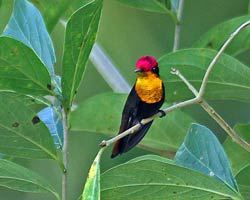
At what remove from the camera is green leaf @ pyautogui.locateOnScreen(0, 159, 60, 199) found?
1.10m

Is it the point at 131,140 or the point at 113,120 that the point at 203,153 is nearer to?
the point at 131,140

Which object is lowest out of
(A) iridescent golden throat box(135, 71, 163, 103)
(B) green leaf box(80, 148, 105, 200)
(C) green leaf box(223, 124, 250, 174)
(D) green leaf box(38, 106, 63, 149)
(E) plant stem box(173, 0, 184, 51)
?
(C) green leaf box(223, 124, 250, 174)

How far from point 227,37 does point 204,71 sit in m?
0.22

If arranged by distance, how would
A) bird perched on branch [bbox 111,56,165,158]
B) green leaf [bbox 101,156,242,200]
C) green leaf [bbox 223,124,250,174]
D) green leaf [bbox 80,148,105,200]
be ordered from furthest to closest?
green leaf [bbox 223,124,250,174]
bird perched on branch [bbox 111,56,165,158]
green leaf [bbox 101,156,242,200]
green leaf [bbox 80,148,105,200]

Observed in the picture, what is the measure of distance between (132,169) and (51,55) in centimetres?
30

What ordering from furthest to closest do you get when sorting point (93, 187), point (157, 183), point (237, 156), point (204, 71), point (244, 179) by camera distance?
point (237, 156), point (204, 71), point (244, 179), point (157, 183), point (93, 187)

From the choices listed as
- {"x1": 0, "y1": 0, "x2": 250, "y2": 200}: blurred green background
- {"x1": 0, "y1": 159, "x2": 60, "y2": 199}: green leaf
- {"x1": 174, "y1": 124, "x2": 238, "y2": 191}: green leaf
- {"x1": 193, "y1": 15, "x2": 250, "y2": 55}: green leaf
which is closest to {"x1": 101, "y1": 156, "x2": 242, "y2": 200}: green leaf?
{"x1": 174, "y1": 124, "x2": 238, "y2": 191}: green leaf

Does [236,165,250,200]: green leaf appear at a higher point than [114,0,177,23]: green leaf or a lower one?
lower

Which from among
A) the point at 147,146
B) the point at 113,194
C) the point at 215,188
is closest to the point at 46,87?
the point at 113,194

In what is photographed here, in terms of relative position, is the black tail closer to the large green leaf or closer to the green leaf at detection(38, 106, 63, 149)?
the green leaf at detection(38, 106, 63, 149)

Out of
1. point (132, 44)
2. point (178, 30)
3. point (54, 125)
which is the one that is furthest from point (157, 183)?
point (132, 44)

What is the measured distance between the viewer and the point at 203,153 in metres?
1.05

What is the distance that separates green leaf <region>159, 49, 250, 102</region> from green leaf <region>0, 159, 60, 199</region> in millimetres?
293

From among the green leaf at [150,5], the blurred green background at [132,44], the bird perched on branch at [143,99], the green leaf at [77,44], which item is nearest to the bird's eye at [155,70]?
the bird perched on branch at [143,99]
